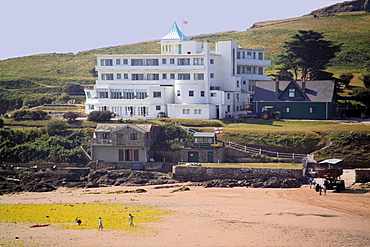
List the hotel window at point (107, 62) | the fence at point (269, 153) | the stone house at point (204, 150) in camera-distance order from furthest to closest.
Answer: the hotel window at point (107, 62), the stone house at point (204, 150), the fence at point (269, 153)

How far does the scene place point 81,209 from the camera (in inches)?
1795

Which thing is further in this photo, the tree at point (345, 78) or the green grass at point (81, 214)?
the tree at point (345, 78)

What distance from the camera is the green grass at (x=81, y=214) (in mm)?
40344

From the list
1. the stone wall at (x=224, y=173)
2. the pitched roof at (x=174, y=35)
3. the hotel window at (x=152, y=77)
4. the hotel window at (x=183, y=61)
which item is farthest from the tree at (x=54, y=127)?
the pitched roof at (x=174, y=35)

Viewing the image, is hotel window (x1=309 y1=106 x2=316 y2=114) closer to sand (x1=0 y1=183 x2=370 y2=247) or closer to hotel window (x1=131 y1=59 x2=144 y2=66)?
sand (x1=0 y1=183 x2=370 y2=247)

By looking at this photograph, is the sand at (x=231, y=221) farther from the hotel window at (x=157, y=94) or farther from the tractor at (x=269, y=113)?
the hotel window at (x=157, y=94)

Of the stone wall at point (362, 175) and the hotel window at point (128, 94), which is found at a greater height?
the hotel window at point (128, 94)

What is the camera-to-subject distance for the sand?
118 ft

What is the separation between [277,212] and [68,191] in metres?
20.2

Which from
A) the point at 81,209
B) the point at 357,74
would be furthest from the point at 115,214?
the point at 357,74

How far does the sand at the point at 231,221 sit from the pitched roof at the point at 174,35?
3099cm

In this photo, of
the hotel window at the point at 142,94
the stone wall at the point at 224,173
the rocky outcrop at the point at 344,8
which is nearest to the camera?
the stone wall at the point at 224,173

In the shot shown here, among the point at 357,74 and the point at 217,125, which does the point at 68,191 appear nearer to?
the point at 217,125

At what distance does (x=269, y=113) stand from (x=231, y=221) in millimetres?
32456
